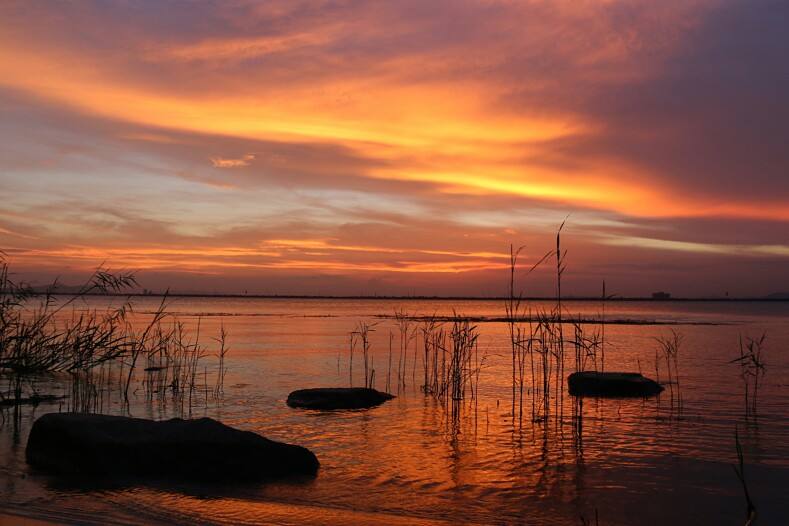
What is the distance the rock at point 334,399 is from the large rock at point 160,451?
6.99 m

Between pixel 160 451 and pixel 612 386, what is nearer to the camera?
pixel 160 451

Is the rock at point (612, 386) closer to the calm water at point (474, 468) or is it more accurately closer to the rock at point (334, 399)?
the calm water at point (474, 468)

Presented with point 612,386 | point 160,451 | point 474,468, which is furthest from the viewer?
point 612,386

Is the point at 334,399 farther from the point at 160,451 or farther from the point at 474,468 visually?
the point at 160,451

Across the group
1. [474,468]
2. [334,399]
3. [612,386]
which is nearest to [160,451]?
[474,468]

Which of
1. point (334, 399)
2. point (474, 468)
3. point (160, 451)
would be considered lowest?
point (474, 468)

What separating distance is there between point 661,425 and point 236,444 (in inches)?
422

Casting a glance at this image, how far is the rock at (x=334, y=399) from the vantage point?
17859mm

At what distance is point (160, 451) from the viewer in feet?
33.9

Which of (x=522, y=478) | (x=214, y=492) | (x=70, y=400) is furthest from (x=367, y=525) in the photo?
(x=70, y=400)

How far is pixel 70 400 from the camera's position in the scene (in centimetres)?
1847

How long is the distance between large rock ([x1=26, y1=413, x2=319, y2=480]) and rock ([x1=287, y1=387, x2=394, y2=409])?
22.9ft

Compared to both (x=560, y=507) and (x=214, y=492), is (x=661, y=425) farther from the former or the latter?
(x=214, y=492)

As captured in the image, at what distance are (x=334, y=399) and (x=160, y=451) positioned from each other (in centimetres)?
794
